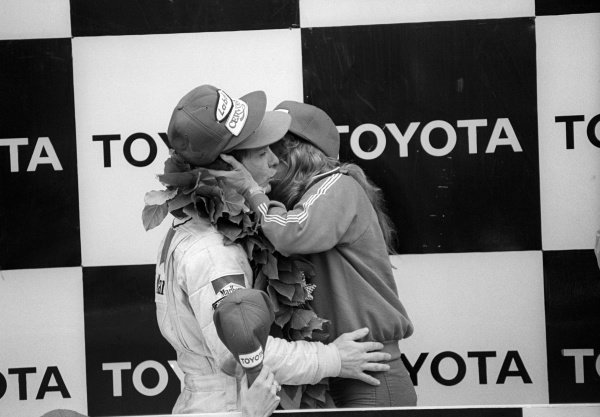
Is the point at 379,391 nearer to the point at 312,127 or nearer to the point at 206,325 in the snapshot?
the point at 206,325

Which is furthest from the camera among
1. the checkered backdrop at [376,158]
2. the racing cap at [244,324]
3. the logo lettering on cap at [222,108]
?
the checkered backdrop at [376,158]

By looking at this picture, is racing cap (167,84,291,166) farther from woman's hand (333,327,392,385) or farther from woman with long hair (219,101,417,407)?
woman's hand (333,327,392,385)

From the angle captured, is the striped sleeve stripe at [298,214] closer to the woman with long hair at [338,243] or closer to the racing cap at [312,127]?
the woman with long hair at [338,243]

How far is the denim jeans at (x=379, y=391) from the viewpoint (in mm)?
2133

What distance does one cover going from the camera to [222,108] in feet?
6.60

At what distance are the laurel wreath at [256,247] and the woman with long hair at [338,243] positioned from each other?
1.6 inches

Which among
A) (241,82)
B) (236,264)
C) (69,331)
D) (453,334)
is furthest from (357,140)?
(69,331)

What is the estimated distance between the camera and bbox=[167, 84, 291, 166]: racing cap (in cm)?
198

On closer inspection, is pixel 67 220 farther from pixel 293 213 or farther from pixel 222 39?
pixel 293 213

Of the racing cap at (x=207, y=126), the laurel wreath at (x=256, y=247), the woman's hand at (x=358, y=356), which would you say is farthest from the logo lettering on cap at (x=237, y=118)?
the woman's hand at (x=358, y=356)

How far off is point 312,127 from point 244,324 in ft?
2.34

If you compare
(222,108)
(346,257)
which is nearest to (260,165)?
(222,108)

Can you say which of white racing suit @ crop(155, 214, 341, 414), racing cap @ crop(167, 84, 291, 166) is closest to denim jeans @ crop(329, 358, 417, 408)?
white racing suit @ crop(155, 214, 341, 414)

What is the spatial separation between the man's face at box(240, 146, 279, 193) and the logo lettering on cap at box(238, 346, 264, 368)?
1.65 ft
